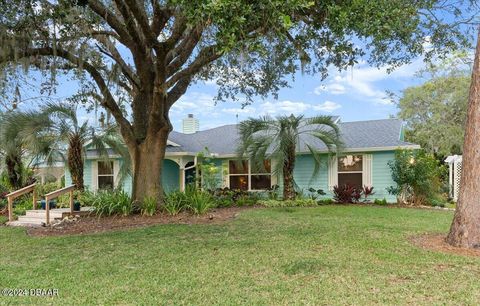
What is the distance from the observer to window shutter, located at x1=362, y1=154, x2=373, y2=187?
48.8 feet

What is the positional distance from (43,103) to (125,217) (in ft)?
16.5

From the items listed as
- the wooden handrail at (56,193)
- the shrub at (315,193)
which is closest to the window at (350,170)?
the shrub at (315,193)

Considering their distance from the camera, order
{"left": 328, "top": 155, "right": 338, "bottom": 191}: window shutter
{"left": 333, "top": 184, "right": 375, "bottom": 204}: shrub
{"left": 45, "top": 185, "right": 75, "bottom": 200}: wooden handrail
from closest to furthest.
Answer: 1. {"left": 45, "top": 185, "right": 75, "bottom": 200}: wooden handrail
2. {"left": 333, "top": 184, "right": 375, "bottom": 204}: shrub
3. {"left": 328, "top": 155, "right": 338, "bottom": 191}: window shutter

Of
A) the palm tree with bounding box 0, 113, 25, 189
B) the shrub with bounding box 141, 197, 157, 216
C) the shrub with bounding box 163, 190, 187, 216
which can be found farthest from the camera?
the palm tree with bounding box 0, 113, 25, 189

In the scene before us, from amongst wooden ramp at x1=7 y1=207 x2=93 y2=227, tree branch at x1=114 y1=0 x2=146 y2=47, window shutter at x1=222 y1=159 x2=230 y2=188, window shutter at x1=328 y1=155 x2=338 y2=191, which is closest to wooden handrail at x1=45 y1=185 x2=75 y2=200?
wooden ramp at x1=7 y1=207 x2=93 y2=227

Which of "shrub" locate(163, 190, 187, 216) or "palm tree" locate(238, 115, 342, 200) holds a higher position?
"palm tree" locate(238, 115, 342, 200)

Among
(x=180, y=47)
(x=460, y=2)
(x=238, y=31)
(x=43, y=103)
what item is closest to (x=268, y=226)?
(x=238, y=31)

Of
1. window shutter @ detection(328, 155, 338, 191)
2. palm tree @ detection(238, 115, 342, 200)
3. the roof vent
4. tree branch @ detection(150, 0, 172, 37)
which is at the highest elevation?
tree branch @ detection(150, 0, 172, 37)

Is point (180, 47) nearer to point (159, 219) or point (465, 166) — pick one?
Result: point (159, 219)

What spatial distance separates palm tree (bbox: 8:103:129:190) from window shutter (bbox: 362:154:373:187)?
1002 cm

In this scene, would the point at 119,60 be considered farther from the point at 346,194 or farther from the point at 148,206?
the point at 346,194

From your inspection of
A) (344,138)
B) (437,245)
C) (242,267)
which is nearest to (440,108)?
(344,138)

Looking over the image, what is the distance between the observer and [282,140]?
13711 millimetres

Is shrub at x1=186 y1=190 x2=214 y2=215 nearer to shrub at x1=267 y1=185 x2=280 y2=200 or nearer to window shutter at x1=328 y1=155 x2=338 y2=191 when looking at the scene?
shrub at x1=267 y1=185 x2=280 y2=200
